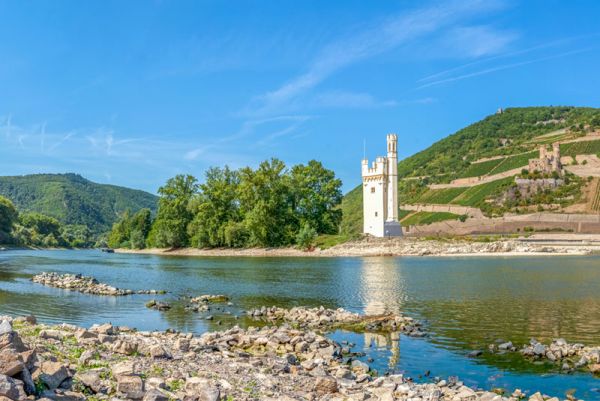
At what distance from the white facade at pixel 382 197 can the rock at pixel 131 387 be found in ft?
275

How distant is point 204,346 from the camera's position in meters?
16.2

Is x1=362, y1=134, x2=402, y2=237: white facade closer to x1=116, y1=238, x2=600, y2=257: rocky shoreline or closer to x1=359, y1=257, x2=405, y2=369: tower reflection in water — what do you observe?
x1=116, y1=238, x2=600, y2=257: rocky shoreline

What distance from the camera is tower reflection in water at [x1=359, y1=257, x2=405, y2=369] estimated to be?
19.1m

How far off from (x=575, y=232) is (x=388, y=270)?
2787 inches

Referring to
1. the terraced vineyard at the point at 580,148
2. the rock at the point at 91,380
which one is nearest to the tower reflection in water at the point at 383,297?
the rock at the point at 91,380

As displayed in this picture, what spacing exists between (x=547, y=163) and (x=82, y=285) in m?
133

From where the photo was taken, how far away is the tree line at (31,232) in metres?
130

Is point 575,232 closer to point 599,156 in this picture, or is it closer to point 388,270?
point 599,156

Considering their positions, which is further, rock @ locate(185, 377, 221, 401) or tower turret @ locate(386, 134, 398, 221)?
tower turret @ locate(386, 134, 398, 221)

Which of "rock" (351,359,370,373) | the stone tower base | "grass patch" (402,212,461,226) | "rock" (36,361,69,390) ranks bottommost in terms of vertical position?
"rock" (351,359,370,373)

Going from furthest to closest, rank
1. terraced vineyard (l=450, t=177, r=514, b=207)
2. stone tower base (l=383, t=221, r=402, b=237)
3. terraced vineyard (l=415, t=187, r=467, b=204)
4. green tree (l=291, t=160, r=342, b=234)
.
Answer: terraced vineyard (l=415, t=187, r=467, b=204) → terraced vineyard (l=450, t=177, r=514, b=207) → green tree (l=291, t=160, r=342, b=234) → stone tower base (l=383, t=221, r=402, b=237)

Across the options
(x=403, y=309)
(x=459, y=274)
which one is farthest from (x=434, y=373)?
(x=459, y=274)

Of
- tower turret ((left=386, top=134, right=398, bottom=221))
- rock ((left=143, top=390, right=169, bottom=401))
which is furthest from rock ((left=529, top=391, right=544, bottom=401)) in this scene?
tower turret ((left=386, top=134, right=398, bottom=221))

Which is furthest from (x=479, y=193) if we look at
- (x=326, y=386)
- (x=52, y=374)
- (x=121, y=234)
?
(x=52, y=374)
